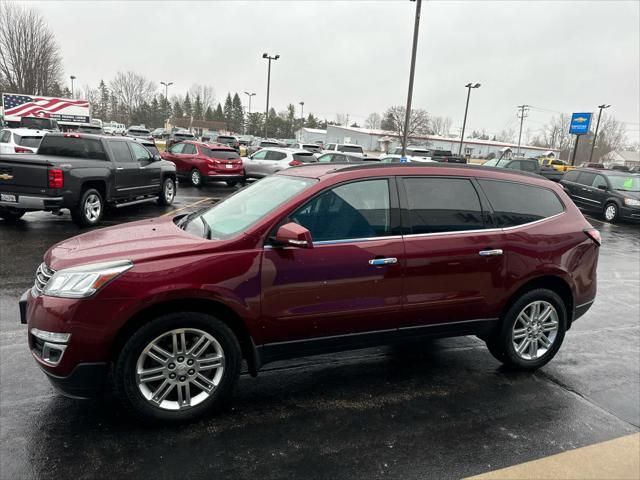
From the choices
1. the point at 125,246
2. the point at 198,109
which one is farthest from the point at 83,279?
the point at 198,109

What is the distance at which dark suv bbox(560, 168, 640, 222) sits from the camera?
15438 millimetres

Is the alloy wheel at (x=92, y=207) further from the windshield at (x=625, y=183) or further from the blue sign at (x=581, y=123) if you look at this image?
the blue sign at (x=581, y=123)

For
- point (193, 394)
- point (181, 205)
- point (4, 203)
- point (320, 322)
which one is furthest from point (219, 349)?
point (181, 205)

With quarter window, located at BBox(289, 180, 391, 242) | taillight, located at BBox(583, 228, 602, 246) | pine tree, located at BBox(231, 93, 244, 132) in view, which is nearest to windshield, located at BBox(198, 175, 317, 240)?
quarter window, located at BBox(289, 180, 391, 242)

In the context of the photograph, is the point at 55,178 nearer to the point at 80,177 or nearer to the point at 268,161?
the point at 80,177

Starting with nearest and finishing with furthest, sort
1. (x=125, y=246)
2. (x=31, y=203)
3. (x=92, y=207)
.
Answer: (x=125, y=246), (x=31, y=203), (x=92, y=207)

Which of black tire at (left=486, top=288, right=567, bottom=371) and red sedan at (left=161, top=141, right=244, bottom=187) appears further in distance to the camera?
red sedan at (left=161, top=141, right=244, bottom=187)

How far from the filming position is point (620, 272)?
873 cm

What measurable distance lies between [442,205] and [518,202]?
33.3 inches

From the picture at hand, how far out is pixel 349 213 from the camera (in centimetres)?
350

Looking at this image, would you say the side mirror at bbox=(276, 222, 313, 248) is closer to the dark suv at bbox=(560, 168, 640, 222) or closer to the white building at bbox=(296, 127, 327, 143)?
the dark suv at bbox=(560, 168, 640, 222)

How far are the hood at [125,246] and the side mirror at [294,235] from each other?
0.48m

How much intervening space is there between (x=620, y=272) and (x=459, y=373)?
641 centimetres

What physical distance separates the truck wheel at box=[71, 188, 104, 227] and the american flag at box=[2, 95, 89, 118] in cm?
2762
